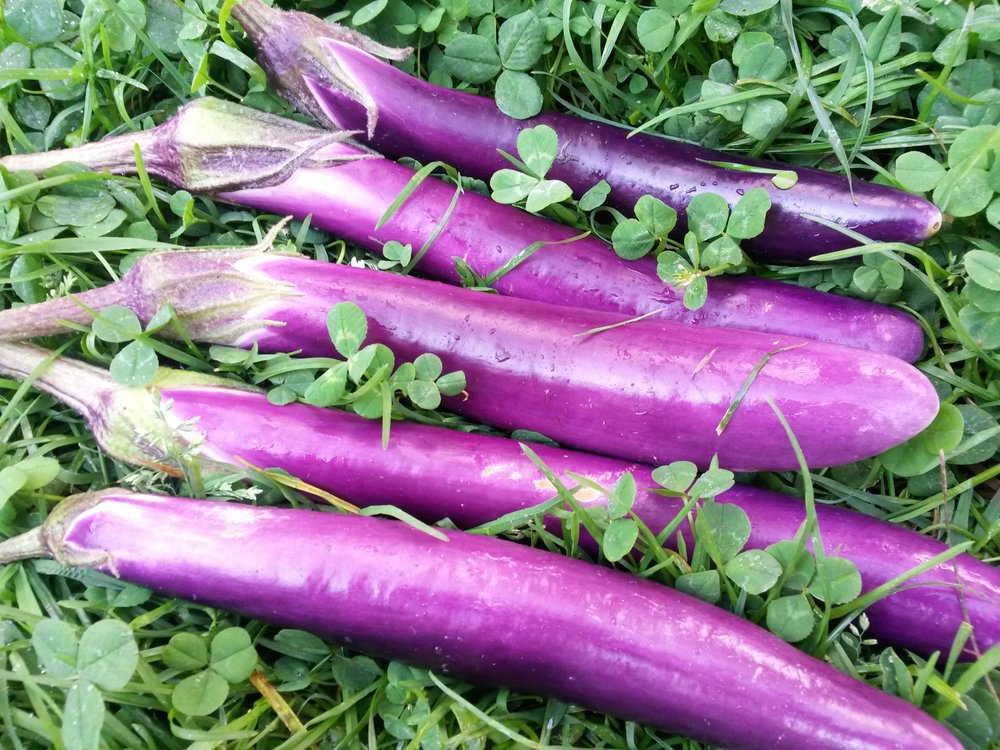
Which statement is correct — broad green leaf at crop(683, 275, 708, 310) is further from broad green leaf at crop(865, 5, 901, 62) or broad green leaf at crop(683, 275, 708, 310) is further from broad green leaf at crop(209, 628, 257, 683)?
broad green leaf at crop(209, 628, 257, 683)

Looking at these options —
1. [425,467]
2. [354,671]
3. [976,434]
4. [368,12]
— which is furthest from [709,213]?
[354,671]

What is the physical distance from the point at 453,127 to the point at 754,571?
129 cm

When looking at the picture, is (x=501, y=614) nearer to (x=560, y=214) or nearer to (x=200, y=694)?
(x=200, y=694)

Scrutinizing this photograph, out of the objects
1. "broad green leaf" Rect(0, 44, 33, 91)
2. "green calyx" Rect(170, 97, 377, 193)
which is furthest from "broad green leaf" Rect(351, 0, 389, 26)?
"broad green leaf" Rect(0, 44, 33, 91)

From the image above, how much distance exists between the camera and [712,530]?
159cm

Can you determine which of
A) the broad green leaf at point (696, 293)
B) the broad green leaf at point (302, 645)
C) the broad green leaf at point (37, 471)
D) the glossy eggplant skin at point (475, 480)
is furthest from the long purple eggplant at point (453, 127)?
the broad green leaf at point (302, 645)

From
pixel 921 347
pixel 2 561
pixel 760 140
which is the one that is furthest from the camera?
pixel 760 140

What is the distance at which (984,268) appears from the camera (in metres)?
1.70

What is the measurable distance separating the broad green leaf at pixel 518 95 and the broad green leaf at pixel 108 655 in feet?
4.88

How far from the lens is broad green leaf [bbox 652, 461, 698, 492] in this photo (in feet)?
5.06

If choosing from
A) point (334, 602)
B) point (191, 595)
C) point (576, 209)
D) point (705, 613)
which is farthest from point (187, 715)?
point (576, 209)

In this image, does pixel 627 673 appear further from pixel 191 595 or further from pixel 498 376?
pixel 191 595

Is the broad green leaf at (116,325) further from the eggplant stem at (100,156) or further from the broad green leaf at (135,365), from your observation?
the eggplant stem at (100,156)

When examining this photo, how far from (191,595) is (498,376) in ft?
2.62
